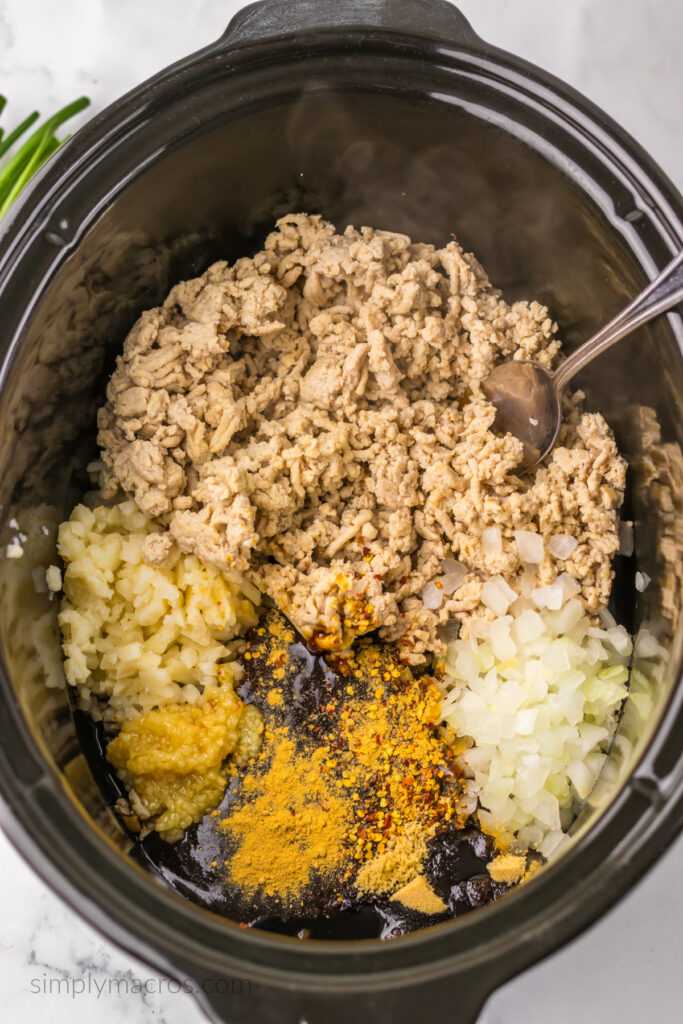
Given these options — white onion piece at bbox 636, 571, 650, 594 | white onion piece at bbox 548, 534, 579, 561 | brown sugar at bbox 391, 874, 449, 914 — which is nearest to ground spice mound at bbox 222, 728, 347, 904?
brown sugar at bbox 391, 874, 449, 914

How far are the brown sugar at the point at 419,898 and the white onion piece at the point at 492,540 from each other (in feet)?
2.47

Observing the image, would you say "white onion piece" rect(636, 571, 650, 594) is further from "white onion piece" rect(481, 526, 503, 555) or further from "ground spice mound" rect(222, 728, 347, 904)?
"ground spice mound" rect(222, 728, 347, 904)

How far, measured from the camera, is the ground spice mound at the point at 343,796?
1831 millimetres

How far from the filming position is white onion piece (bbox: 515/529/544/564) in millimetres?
1927

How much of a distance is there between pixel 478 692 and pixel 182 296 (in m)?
1.19

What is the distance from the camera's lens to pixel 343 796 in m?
1.85

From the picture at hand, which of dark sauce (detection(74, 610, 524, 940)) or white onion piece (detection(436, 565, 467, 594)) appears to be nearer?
dark sauce (detection(74, 610, 524, 940))

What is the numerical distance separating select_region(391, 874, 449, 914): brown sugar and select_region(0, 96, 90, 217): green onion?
193cm

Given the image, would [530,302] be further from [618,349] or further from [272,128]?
[272,128]

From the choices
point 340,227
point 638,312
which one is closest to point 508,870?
point 638,312

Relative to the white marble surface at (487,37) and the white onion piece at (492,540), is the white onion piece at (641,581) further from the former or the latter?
the white marble surface at (487,37)

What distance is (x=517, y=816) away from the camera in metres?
1.89

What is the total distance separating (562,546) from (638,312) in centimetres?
55

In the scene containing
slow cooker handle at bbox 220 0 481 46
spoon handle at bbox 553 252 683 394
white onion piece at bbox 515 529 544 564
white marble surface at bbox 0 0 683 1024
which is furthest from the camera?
white marble surface at bbox 0 0 683 1024
